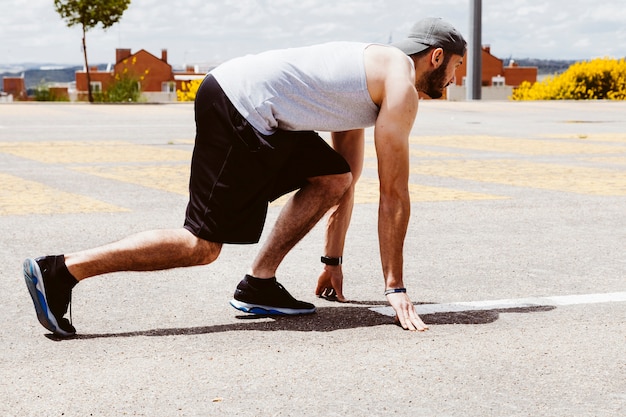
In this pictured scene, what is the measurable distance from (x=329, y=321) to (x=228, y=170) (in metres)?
0.83

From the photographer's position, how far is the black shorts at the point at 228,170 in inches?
169

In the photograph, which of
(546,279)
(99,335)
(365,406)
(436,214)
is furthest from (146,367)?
(436,214)

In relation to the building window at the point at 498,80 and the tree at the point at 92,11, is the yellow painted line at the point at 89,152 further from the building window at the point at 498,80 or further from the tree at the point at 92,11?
the building window at the point at 498,80

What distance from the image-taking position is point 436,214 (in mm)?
8219

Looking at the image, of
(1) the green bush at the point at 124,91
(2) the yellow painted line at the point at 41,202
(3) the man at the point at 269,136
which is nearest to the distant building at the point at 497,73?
(1) the green bush at the point at 124,91

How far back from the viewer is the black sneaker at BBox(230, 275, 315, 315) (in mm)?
4695

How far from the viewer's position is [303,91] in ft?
14.2

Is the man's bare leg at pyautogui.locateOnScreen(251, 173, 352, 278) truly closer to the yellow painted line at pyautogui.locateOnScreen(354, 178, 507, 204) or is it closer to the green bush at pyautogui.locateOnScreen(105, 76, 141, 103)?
the yellow painted line at pyautogui.locateOnScreen(354, 178, 507, 204)

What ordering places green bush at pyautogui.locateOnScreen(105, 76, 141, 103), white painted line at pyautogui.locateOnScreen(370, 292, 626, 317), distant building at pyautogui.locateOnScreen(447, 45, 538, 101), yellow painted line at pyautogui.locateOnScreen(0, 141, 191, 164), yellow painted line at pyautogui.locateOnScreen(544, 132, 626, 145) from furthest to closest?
distant building at pyautogui.locateOnScreen(447, 45, 538, 101)
green bush at pyautogui.locateOnScreen(105, 76, 141, 103)
yellow painted line at pyautogui.locateOnScreen(544, 132, 626, 145)
yellow painted line at pyautogui.locateOnScreen(0, 141, 191, 164)
white painted line at pyautogui.locateOnScreen(370, 292, 626, 317)

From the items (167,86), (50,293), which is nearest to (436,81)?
(50,293)

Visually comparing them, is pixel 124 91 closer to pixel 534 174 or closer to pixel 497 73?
pixel 534 174

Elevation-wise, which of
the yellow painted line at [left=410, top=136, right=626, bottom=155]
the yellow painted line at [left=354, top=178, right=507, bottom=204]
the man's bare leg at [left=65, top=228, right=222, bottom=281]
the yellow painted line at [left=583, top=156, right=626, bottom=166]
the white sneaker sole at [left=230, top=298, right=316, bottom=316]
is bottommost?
the yellow painted line at [left=410, top=136, right=626, bottom=155]

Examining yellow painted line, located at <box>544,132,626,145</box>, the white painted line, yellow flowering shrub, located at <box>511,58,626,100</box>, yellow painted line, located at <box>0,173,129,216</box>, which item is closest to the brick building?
yellow flowering shrub, located at <box>511,58,626,100</box>

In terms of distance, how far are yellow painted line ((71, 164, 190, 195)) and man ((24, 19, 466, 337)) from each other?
5.25 m
